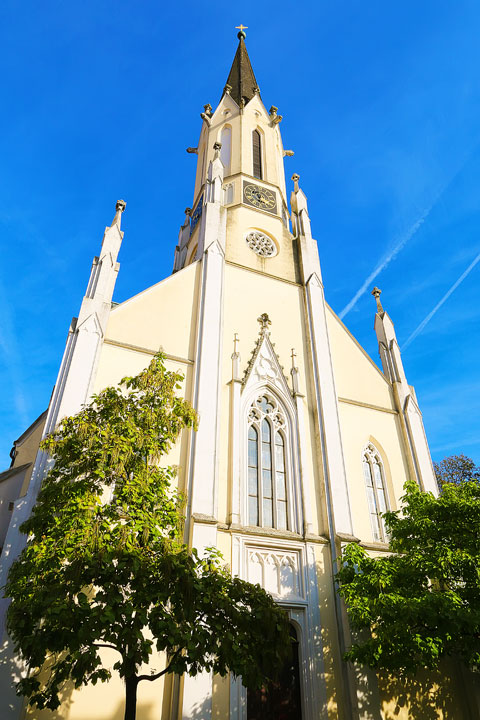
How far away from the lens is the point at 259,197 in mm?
21906

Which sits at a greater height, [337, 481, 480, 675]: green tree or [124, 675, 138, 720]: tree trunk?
[337, 481, 480, 675]: green tree

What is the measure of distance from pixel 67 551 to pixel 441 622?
715 cm

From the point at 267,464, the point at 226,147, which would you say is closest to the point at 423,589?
the point at 267,464

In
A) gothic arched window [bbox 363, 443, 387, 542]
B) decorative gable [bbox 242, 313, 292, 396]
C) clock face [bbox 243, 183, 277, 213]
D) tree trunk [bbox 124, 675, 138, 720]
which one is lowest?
tree trunk [bbox 124, 675, 138, 720]

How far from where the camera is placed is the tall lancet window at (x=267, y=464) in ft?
44.4

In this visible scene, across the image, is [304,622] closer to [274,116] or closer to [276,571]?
[276,571]

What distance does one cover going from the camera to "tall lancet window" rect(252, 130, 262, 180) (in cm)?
2384

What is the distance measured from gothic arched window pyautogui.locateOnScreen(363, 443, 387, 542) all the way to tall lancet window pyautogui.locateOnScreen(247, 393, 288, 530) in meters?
2.89

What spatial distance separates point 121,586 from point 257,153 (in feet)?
71.2

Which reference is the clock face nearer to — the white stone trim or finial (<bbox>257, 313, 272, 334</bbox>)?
finial (<bbox>257, 313, 272, 334</bbox>)

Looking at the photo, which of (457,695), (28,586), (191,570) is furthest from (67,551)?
(457,695)

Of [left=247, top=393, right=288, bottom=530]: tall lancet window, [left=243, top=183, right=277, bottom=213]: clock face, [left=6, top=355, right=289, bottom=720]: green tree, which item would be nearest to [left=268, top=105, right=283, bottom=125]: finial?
[left=243, top=183, right=277, bottom=213]: clock face

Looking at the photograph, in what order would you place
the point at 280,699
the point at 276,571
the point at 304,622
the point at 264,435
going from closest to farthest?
the point at 280,699 → the point at 304,622 → the point at 276,571 → the point at 264,435

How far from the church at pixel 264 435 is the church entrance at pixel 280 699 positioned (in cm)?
4
